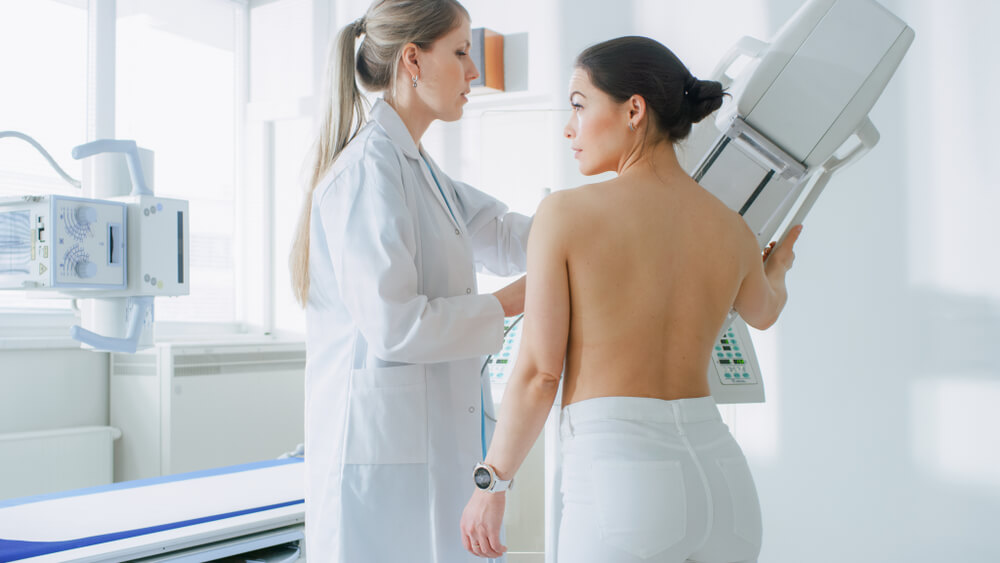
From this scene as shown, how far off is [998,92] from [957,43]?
0.65 ft

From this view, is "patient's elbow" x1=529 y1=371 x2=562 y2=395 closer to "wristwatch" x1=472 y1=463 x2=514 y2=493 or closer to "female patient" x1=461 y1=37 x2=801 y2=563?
"female patient" x1=461 y1=37 x2=801 y2=563

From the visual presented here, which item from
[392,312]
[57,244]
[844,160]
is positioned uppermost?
[844,160]

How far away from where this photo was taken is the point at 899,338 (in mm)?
2607

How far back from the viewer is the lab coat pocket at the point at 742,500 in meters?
1.03

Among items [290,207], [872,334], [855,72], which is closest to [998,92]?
[872,334]

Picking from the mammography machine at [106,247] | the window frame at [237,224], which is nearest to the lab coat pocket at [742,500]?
the mammography machine at [106,247]

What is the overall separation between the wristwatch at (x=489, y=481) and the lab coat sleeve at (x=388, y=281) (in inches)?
11.2

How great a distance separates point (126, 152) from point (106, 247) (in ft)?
0.75

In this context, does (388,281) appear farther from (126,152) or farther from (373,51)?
(126,152)

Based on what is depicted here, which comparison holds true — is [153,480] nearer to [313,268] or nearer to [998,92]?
[313,268]

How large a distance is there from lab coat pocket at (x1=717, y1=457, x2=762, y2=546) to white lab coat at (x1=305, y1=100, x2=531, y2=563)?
1.68ft

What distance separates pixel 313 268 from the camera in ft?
4.83

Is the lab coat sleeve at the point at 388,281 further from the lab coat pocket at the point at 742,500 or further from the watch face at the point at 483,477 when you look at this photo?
the lab coat pocket at the point at 742,500

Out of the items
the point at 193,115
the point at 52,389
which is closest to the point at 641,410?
the point at 52,389
